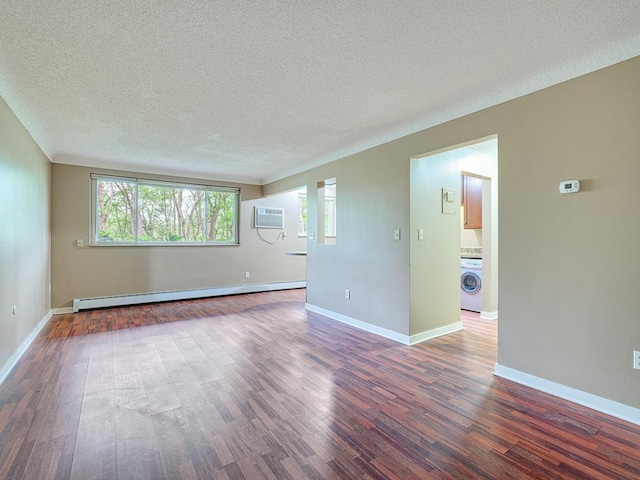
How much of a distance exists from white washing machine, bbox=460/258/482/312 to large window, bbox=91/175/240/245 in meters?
4.27

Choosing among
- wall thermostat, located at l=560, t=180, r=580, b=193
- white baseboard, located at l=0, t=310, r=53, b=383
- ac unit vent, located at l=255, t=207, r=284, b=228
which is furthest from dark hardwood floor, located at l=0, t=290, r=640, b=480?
ac unit vent, located at l=255, t=207, r=284, b=228

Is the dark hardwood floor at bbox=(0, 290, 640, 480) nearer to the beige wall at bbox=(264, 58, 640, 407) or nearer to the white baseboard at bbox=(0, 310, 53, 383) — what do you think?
the white baseboard at bbox=(0, 310, 53, 383)

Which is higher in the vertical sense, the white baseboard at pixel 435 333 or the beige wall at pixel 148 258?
the beige wall at pixel 148 258

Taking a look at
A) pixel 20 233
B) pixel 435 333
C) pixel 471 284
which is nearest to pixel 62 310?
pixel 20 233

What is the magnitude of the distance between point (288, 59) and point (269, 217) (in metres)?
4.80

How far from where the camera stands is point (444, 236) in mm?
3721

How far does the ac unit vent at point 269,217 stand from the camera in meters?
6.59

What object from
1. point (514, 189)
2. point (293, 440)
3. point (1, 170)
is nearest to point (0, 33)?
point (1, 170)

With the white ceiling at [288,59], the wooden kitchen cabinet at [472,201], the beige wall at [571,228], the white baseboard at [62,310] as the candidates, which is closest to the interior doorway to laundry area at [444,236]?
the wooden kitchen cabinet at [472,201]

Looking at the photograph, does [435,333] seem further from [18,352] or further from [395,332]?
[18,352]

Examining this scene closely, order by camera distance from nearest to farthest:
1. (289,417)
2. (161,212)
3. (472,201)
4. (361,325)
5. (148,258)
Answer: (289,417) < (361,325) < (472,201) < (148,258) < (161,212)

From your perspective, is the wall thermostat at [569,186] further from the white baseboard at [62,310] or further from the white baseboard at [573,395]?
the white baseboard at [62,310]

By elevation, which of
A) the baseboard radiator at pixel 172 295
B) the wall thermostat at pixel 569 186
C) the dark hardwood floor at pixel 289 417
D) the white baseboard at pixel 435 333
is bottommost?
the dark hardwood floor at pixel 289 417

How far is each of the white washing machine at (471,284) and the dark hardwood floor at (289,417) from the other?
1.25 m
